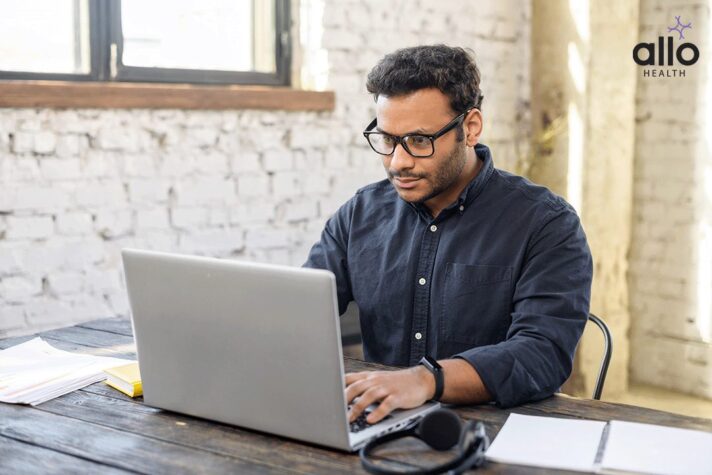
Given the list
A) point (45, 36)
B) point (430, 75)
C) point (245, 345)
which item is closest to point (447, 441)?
point (245, 345)

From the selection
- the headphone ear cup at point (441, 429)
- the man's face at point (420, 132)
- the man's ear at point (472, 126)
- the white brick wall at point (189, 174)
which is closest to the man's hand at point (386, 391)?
the headphone ear cup at point (441, 429)

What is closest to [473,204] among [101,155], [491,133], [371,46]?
[101,155]

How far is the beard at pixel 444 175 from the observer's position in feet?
7.00

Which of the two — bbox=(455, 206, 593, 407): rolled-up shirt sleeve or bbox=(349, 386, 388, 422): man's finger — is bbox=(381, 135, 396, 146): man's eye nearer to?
bbox=(455, 206, 593, 407): rolled-up shirt sleeve

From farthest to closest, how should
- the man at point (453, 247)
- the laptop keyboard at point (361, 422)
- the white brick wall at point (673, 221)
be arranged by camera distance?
the white brick wall at point (673, 221)
the man at point (453, 247)
the laptop keyboard at point (361, 422)

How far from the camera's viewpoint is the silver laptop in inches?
57.0

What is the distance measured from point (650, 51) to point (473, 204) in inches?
94.8

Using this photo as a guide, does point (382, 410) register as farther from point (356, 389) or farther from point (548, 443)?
point (548, 443)

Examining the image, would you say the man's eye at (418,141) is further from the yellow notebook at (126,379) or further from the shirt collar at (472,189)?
the yellow notebook at (126,379)

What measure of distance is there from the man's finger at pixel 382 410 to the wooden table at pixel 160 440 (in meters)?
0.07

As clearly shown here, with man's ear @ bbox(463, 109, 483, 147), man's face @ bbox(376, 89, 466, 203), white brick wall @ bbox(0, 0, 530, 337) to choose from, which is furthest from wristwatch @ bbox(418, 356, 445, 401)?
white brick wall @ bbox(0, 0, 530, 337)

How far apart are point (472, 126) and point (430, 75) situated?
166mm

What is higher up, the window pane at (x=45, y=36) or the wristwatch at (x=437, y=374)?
the window pane at (x=45, y=36)

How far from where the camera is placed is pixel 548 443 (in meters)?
1.53
